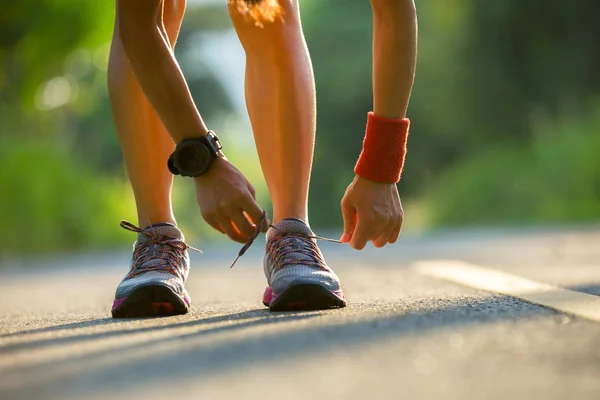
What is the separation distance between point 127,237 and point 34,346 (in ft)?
33.0

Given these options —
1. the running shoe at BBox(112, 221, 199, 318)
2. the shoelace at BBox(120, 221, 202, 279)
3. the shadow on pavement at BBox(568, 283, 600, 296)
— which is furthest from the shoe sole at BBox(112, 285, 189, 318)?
the shadow on pavement at BBox(568, 283, 600, 296)

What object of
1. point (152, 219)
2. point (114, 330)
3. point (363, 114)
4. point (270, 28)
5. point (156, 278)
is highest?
point (363, 114)

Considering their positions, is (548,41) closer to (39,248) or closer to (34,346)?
(39,248)

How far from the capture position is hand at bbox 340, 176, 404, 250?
230 centimetres

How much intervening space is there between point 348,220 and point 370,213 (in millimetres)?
77

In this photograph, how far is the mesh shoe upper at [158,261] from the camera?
8.23 feet

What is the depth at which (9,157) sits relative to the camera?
11.0 m

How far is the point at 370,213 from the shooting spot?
230 centimetres

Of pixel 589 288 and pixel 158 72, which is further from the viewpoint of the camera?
pixel 589 288

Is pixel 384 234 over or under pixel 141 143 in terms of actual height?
under

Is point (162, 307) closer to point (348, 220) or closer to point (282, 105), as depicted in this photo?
point (348, 220)

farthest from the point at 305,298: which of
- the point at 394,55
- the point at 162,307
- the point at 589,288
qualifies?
the point at 589,288

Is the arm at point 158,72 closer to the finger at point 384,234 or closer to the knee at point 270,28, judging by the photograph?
the finger at point 384,234

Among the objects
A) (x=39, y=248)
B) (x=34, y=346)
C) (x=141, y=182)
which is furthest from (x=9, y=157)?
(x=34, y=346)
